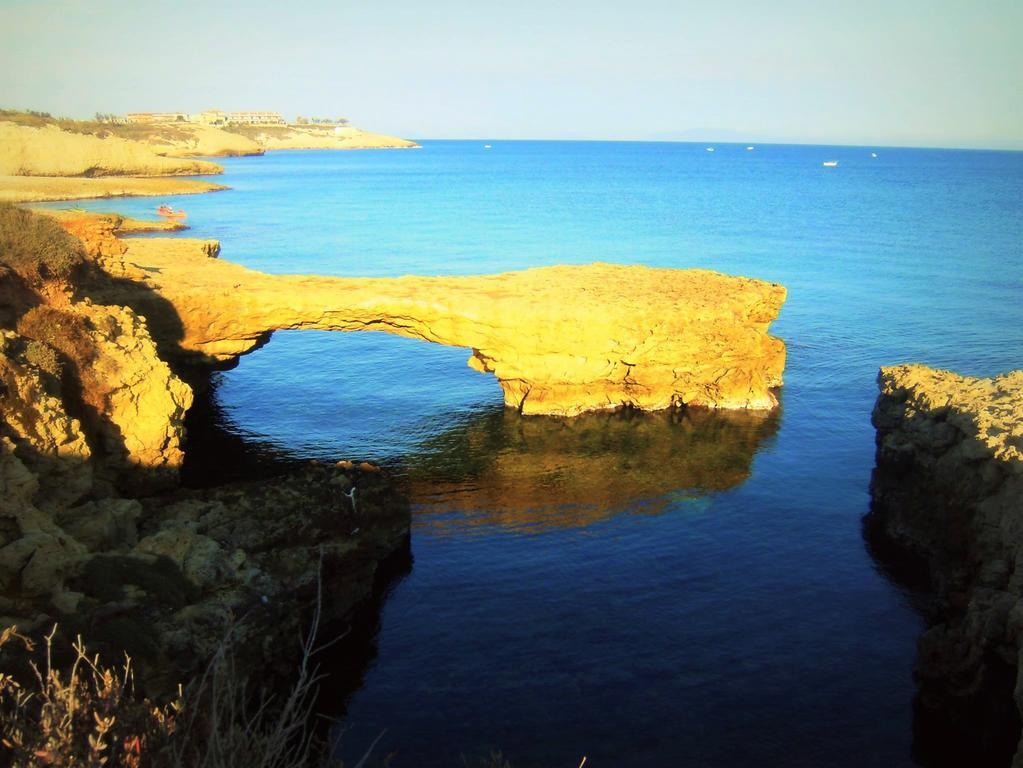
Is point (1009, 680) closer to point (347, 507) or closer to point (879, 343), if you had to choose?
point (347, 507)

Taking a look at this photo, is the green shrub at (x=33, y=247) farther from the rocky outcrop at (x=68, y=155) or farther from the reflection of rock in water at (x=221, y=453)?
the rocky outcrop at (x=68, y=155)

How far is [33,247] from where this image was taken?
23188 mm

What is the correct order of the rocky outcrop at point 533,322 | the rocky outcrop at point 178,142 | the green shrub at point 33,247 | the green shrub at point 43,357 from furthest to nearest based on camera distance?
the rocky outcrop at point 178,142
the rocky outcrop at point 533,322
the green shrub at point 33,247
the green shrub at point 43,357

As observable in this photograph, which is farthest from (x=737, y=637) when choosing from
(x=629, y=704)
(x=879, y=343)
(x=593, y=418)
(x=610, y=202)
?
(x=610, y=202)

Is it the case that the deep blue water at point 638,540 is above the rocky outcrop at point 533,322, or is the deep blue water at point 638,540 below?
below

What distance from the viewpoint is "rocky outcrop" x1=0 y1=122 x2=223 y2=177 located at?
106m

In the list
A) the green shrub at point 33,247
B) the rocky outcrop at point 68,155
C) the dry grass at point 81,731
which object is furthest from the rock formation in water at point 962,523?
the rocky outcrop at point 68,155

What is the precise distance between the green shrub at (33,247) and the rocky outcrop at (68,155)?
9626 cm

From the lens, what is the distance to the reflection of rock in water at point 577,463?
27.2 meters

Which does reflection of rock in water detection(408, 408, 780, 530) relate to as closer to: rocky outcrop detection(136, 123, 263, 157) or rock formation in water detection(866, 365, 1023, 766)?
rock formation in water detection(866, 365, 1023, 766)

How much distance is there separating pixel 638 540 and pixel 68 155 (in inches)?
4439

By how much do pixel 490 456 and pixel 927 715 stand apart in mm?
17403

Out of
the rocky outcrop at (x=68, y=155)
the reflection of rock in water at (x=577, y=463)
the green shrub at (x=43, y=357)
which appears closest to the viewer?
the green shrub at (x=43, y=357)

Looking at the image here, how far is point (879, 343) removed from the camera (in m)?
45.7
